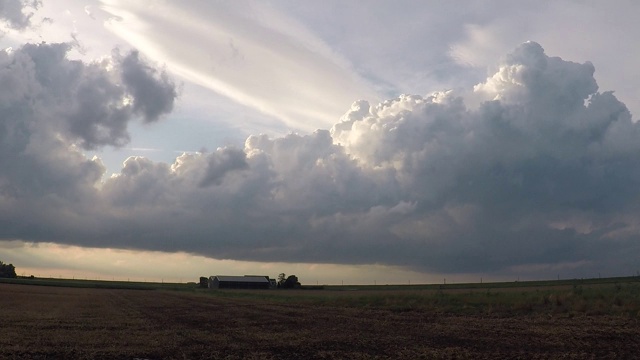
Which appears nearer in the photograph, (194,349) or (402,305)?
(194,349)

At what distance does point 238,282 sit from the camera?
178500mm

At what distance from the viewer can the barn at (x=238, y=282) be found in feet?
580

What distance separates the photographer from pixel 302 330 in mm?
30141

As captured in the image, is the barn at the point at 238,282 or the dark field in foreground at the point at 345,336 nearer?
the dark field in foreground at the point at 345,336

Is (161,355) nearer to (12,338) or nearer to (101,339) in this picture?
(101,339)

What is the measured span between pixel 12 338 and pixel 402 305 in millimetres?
29494

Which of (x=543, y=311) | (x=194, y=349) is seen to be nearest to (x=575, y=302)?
(x=543, y=311)

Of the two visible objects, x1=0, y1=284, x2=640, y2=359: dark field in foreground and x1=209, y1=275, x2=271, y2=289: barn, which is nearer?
x1=0, y1=284, x2=640, y2=359: dark field in foreground

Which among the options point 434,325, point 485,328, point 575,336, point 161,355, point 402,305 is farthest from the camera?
point 402,305

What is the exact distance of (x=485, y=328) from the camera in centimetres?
2969

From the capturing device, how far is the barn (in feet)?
Result: 580

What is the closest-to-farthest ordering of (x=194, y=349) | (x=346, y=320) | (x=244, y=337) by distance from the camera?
(x=194, y=349) → (x=244, y=337) → (x=346, y=320)

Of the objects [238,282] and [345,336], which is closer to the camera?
[345,336]

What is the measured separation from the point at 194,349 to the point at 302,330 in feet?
27.9
